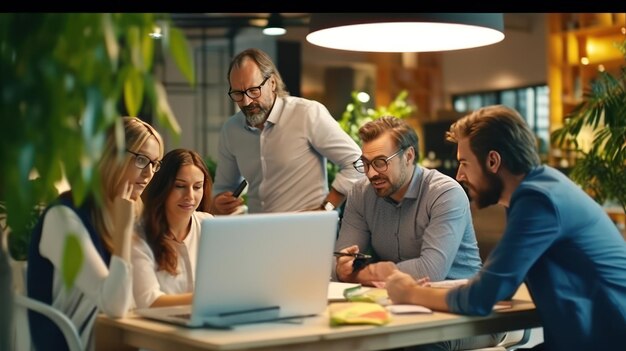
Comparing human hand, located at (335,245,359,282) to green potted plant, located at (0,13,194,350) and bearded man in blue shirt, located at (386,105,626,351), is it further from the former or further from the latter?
green potted plant, located at (0,13,194,350)

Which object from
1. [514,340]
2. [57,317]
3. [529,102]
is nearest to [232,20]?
[529,102]

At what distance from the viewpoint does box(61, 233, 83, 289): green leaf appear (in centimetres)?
149

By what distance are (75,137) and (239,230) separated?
1009 millimetres

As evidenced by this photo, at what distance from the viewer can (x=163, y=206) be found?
306 centimetres

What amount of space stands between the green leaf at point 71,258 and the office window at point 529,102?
34.7 ft

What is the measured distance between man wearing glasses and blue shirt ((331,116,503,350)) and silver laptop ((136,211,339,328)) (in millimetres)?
669

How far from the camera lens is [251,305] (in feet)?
8.50

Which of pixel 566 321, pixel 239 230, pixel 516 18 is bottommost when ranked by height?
pixel 566 321

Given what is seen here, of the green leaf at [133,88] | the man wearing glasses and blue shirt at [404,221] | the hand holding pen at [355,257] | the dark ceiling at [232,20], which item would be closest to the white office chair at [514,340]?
the man wearing glasses and blue shirt at [404,221]

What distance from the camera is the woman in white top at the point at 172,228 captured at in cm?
294

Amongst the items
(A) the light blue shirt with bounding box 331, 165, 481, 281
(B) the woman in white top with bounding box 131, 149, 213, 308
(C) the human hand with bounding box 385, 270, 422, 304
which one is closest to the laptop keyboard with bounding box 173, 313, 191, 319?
(B) the woman in white top with bounding box 131, 149, 213, 308
